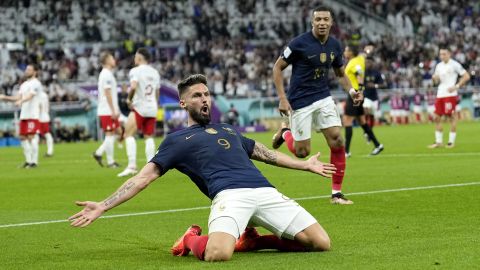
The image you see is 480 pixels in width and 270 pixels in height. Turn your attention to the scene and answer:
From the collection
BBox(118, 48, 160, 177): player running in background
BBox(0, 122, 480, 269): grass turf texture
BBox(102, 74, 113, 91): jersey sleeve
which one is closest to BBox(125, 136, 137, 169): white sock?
BBox(118, 48, 160, 177): player running in background

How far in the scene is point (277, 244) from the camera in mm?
9055

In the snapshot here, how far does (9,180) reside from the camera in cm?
1995

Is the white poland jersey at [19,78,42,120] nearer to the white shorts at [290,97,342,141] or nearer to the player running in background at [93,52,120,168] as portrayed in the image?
the player running in background at [93,52,120,168]

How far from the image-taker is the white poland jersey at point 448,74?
2688 centimetres

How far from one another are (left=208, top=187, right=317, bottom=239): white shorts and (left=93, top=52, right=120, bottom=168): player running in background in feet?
41.2

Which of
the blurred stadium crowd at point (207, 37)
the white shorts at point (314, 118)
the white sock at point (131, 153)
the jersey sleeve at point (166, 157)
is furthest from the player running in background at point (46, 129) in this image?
the jersey sleeve at point (166, 157)

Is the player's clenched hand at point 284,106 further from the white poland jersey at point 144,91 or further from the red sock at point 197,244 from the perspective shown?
the white poland jersey at point 144,91

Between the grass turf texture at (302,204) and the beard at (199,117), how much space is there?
1.16 metres

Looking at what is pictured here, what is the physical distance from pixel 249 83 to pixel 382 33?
37.4ft

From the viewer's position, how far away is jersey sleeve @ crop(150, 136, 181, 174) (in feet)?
29.3

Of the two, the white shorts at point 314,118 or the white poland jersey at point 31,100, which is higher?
the white shorts at point 314,118

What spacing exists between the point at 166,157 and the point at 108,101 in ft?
41.0

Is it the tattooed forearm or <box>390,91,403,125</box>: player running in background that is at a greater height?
the tattooed forearm

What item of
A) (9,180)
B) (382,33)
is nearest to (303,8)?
(382,33)
